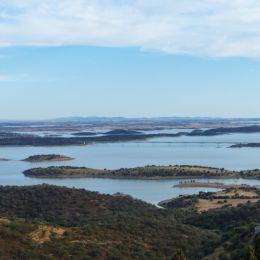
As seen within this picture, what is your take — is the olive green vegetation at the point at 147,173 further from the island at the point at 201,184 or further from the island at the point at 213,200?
the island at the point at 213,200

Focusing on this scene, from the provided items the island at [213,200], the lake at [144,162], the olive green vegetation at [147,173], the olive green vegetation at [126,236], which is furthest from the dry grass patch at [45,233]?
the olive green vegetation at [147,173]

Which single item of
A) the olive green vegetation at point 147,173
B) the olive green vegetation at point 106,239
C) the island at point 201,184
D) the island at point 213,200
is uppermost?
the olive green vegetation at point 106,239

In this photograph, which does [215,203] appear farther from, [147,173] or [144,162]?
[144,162]

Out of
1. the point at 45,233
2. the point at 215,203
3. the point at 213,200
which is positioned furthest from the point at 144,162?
the point at 45,233

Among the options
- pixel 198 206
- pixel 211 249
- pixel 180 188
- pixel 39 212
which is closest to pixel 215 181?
pixel 180 188

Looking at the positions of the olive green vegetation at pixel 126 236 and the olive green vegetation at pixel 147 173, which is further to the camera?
the olive green vegetation at pixel 147 173

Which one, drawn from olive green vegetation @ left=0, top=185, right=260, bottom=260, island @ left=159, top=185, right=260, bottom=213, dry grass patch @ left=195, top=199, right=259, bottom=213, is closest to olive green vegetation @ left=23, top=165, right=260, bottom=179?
island @ left=159, top=185, right=260, bottom=213

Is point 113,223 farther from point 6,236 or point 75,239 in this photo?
point 6,236
